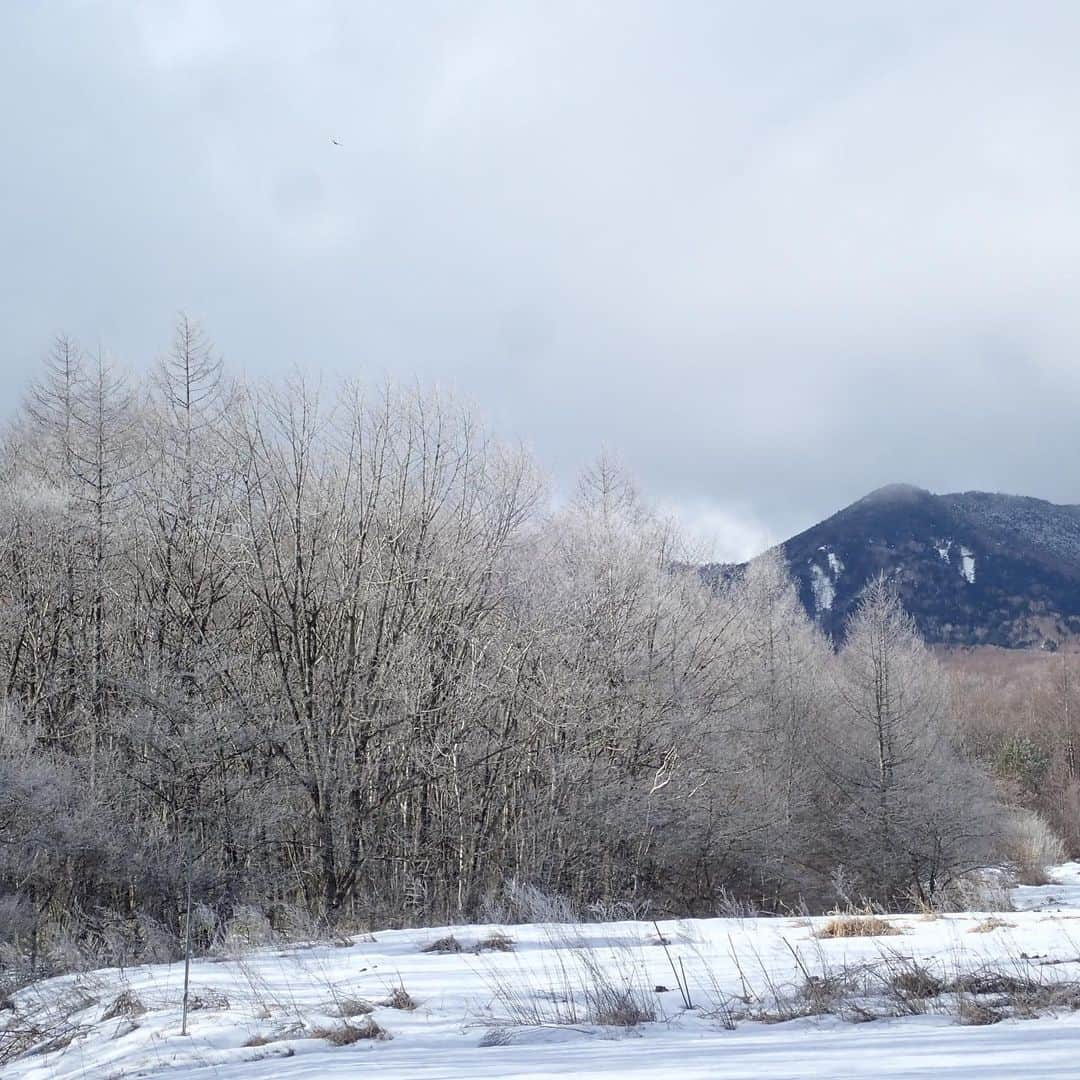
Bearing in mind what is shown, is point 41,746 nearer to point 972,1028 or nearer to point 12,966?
point 12,966

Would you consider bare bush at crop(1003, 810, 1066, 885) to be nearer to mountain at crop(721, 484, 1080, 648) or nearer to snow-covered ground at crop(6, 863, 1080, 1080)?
snow-covered ground at crop(6, 863, 1080, 1080)

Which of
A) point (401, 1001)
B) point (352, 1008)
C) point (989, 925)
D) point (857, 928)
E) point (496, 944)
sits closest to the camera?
point (352, 1008)

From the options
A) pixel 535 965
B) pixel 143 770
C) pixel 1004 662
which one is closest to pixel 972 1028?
pixel 535 965

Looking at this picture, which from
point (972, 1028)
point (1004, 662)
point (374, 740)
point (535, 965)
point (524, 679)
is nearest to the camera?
point (972, 1028)

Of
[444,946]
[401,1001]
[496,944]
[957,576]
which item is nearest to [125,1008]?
[401,1001]

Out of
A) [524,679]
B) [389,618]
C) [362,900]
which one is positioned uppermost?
[389,618]

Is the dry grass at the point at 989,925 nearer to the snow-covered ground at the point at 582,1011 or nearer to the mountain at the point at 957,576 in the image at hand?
the snow-covered ground at the point at 582,1011

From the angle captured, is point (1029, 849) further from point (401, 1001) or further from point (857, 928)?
point (401, 1001)

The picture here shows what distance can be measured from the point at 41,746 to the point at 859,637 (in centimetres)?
2210

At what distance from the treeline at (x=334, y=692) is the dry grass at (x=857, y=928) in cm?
715

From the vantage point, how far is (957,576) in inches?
6772

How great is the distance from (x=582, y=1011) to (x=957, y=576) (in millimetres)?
A: 182009

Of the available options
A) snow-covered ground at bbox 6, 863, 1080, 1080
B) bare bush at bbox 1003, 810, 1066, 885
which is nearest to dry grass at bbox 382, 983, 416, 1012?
snow-covered ground at bbox 6, 863, 1080, 1080

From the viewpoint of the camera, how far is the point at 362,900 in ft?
60.3
